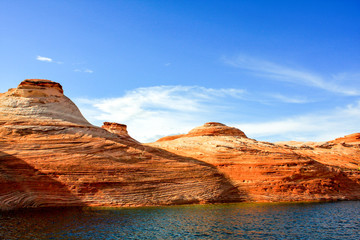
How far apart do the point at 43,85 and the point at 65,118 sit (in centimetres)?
525

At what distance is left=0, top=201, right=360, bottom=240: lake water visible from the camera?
17.4 meters

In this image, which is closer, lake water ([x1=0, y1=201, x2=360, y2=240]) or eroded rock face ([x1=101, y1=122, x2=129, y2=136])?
lake water ([x1=0, y1=201, x2=360, y2=240])

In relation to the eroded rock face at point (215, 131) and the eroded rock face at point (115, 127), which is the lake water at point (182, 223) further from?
the eroded rock face at point (115, 127)

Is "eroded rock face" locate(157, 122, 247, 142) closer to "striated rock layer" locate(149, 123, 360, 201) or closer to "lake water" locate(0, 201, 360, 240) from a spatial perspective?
"striated rock layer" locate(149, 123, 360, 201)

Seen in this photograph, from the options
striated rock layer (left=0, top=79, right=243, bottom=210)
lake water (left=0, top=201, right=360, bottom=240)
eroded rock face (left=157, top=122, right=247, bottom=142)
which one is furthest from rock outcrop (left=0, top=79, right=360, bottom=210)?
eroded rock face (left=157, top=122, right=247, bottom=142)

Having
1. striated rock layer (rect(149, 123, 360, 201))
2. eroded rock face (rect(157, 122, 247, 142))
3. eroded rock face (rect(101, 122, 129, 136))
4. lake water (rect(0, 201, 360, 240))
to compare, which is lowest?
lake water (rect(0, 201, 360, 240))

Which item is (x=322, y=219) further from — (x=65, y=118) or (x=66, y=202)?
(x=65, y=118)

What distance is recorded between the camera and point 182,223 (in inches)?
802

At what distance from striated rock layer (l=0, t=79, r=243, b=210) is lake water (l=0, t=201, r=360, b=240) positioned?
1820mm

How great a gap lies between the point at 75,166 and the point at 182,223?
1128 cm

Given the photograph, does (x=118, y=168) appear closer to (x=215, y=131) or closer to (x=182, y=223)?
(x=182, y=223)

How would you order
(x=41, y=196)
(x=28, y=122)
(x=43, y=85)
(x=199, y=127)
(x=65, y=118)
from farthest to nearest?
1. (x=199, y=127)
2. (x=43, y=85)
3. (x=65, y=118)
4. (x=28, y=122)
5. (x=41, y=196)

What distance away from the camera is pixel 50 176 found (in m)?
25.3

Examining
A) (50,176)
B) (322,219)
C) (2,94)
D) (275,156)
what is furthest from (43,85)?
(322,219)
